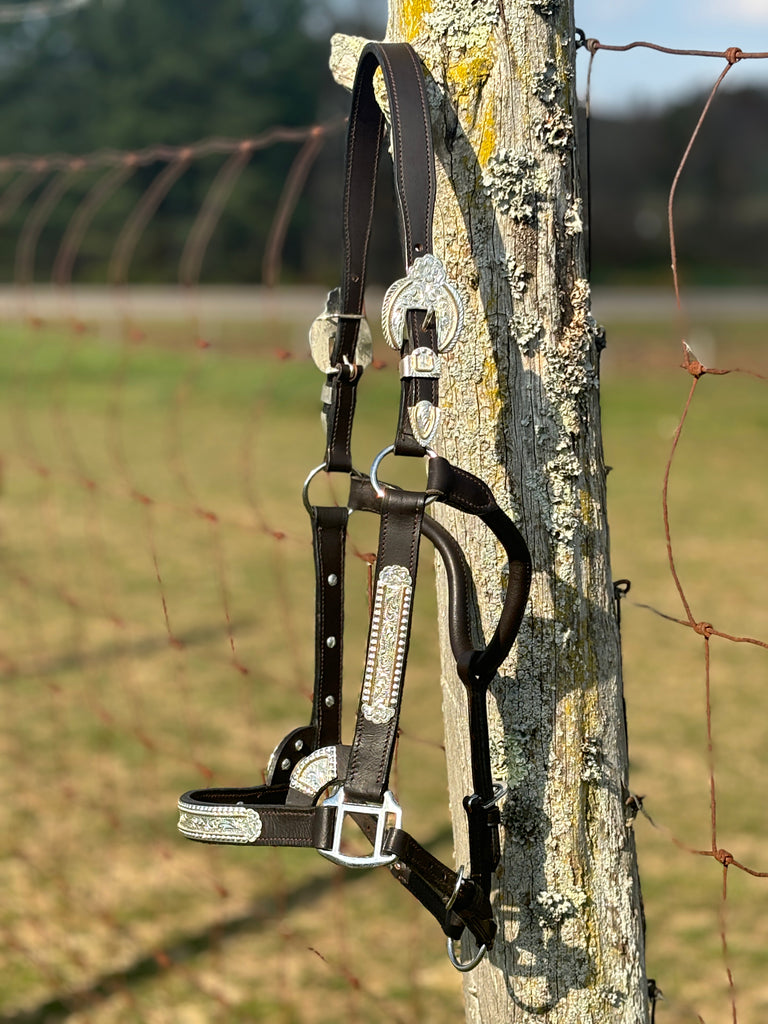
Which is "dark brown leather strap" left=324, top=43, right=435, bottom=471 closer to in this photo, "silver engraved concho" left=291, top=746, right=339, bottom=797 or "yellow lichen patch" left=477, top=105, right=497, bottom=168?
"yellow lichen patch" left=477, top=105, right=497, bottom=168

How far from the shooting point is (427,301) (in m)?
1.15

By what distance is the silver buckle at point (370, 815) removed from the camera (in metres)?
1.17

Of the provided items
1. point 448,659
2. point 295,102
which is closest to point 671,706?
point 448,659

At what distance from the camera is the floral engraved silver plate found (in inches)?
48.5

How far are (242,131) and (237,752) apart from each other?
129ft

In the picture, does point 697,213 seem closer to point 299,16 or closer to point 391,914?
point 299,16

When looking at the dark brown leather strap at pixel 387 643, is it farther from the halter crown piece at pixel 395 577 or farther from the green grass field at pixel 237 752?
the green grass field at pixel 237 752

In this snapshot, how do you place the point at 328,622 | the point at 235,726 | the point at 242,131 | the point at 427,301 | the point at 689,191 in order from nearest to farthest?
the point at 427,301, the point at 328,622, the point at 235,726, the point at 242,131, the point at 689,191

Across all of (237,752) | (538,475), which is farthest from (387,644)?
(237,752)

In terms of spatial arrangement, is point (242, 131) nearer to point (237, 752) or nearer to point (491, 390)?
point (237, 752)

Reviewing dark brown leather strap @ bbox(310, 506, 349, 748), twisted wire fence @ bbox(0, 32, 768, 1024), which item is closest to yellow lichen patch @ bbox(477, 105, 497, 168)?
twisted wire fence @ bbox(0, 32, 768, 1024)

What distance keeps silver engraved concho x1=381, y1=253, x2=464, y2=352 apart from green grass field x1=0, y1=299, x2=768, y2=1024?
815 mm

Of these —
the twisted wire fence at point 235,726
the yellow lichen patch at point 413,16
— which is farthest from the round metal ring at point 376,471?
the yellow lichen patch at point 413,16

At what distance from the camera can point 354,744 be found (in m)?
1.20
